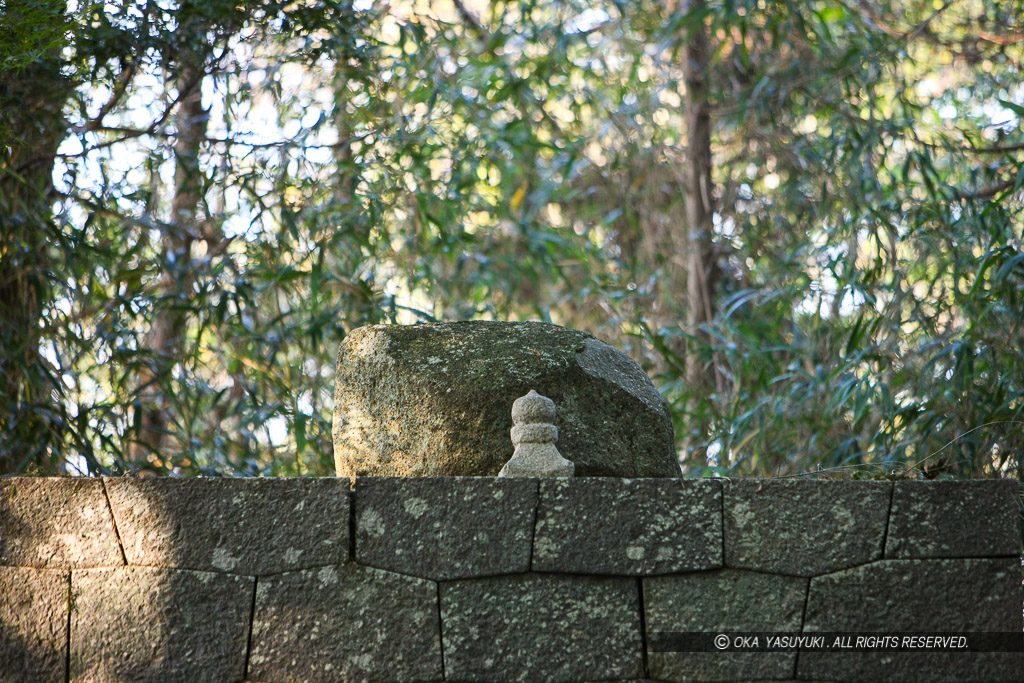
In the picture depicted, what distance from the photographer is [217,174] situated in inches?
156

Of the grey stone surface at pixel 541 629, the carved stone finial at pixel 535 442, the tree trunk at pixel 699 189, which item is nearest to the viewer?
the grey stone surface at pixel 541 629

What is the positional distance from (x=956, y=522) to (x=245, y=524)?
4.73ft

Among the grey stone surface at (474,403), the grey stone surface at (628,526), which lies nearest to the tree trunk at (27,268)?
the grey stone surface at (474,403)

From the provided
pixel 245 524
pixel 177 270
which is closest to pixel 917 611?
pixel 245 524

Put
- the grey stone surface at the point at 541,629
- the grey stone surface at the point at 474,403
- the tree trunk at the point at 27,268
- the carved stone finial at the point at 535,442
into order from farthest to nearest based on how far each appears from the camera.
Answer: the tree trunk at the point at 27,268 → the grey stone surface at the point at 474,403 → the carved stone finial at the point at 535,442 → the grey stone surface at the point at 541,629

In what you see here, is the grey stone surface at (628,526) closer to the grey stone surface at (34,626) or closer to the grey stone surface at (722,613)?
the grey stone surface at (722,613)

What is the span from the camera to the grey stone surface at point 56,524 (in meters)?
1.86

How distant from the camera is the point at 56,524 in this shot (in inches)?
74.4

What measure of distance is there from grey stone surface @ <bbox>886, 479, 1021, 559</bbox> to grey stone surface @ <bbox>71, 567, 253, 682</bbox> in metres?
1.33

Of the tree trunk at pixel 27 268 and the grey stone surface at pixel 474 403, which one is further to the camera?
the tree trunk at pixel 27 268

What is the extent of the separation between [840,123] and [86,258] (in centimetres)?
373

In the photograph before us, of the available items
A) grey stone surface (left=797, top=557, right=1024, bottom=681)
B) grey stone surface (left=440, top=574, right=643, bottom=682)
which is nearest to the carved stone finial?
grey stone surface (left=440, top=574, right=643, bottom=682)

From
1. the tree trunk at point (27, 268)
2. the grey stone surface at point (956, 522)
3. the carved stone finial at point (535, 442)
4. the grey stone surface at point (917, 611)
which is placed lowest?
the grey stone surface at point (917, 611)

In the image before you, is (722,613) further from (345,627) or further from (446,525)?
(345,627)
